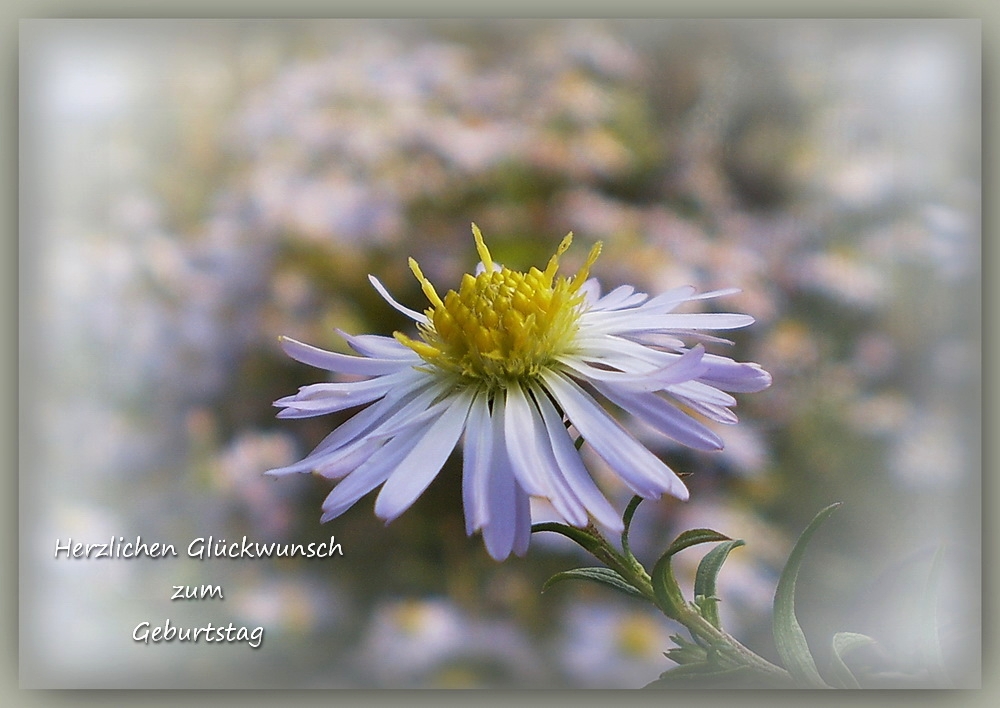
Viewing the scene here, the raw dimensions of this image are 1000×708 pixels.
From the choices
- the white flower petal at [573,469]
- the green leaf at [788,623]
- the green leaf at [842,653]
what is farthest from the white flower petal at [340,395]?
the green leaf at [842,653]

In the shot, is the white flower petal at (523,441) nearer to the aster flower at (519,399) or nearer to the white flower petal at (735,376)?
the aster flower at (519,399)

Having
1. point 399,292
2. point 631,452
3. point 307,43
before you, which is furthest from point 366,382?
point 307,43

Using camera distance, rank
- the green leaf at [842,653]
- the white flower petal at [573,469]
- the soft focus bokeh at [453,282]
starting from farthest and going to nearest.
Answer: the soft focus bokeh at [453,282]
the green leaf at [842,653]
the white flower petal at [573,469]

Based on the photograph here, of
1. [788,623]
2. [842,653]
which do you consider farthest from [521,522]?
[842,653]

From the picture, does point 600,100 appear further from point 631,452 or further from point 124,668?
point 124,668

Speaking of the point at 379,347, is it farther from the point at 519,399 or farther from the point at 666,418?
the point at 666,418

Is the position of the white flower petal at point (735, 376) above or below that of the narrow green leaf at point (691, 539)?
above
